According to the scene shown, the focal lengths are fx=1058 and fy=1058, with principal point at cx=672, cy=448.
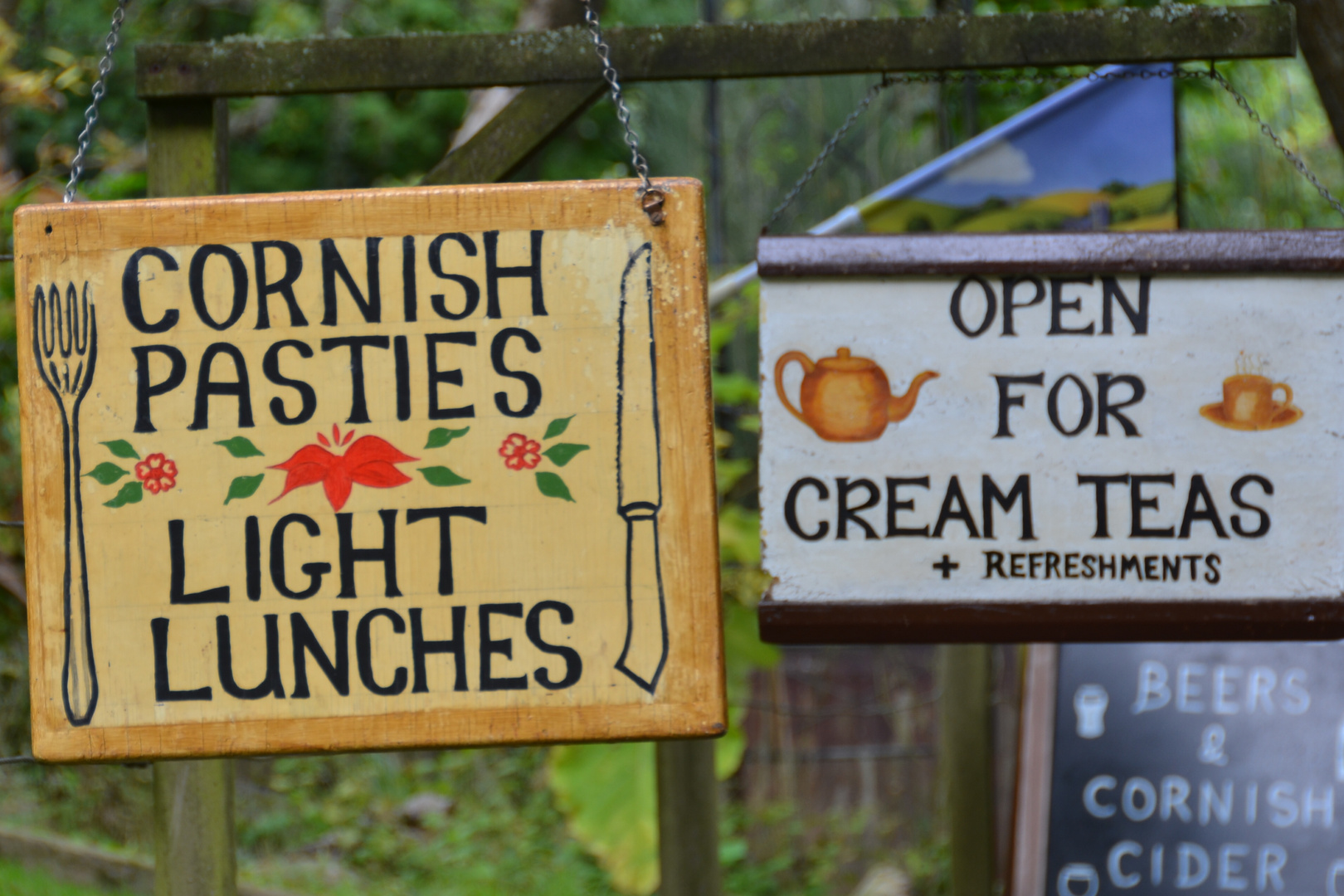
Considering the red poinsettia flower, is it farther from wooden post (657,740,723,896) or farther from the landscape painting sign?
wooden post (657,740,723,896)

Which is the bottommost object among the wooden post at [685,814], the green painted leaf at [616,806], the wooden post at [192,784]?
the green painted leaf at [616,806]

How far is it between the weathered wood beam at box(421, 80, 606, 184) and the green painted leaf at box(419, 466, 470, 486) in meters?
0.57

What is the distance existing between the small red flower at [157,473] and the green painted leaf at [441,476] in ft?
0.82

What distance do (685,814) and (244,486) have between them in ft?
3.99

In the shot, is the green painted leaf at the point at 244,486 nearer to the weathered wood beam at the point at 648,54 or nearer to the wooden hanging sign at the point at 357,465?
the wooden hanging sign at the point at 357,465

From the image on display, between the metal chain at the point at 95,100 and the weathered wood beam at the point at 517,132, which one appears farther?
the weathered wood beam at the point at 517,132

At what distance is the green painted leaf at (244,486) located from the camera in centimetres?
105

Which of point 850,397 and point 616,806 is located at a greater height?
point 850,397

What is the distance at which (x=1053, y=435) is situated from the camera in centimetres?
120

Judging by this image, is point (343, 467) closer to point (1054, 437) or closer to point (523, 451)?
point (523, 451)

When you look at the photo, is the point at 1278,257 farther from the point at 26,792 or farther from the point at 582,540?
the point at 26,792


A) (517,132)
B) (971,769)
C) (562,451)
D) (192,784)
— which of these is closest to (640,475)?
(562,451)

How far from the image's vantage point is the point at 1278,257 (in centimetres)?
118

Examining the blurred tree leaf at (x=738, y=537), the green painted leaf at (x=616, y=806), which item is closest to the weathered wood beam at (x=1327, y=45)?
the blurred tree leaf at (x=738, y=537)
